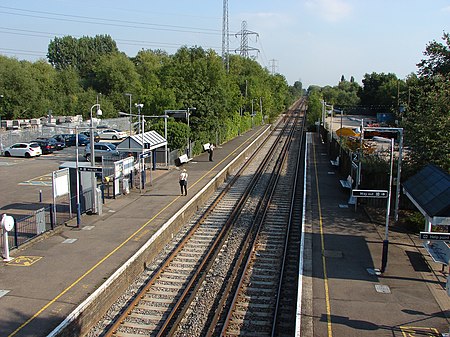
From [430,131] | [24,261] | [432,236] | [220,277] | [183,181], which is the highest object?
[430,131]

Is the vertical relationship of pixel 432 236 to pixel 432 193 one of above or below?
below

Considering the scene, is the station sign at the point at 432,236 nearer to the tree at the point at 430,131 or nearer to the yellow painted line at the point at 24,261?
the tree at the point at 430,131

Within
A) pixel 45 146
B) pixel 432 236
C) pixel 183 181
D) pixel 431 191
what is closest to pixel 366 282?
pixel 432 236

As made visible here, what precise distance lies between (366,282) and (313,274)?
1.52 meters

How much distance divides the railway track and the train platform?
1.05m

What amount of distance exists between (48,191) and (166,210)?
8.09 metres

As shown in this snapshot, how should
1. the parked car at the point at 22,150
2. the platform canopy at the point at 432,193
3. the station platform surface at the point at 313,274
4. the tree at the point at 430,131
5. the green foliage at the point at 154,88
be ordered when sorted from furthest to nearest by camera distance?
the green foliage at the point at 154,88, the parked car at the point at 22,150, the tree at the point at 430,131, the platform canopy at the point at 432,193, the station platform surface at the point at 313,274

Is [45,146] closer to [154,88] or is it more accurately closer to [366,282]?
[154,88]

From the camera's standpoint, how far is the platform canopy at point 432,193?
491 inches

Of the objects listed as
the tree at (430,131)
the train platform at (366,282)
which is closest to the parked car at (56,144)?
the train platform at (366,282)

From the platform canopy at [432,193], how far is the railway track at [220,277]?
4545 mm

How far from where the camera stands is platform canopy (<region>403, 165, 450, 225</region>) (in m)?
12.5

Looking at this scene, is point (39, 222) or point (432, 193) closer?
point (432, 193)

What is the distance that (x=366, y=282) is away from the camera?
519 inches
